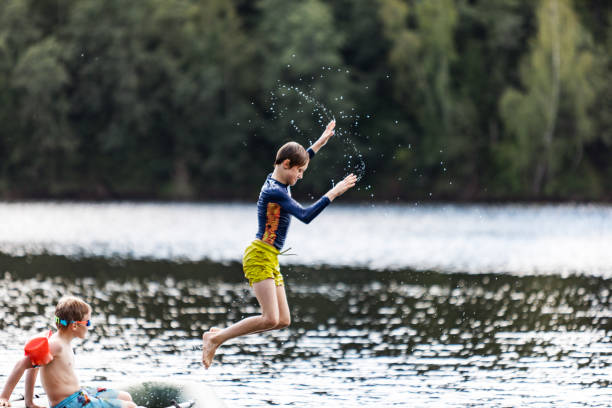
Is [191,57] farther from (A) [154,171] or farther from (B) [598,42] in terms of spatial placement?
(B) [598,42]

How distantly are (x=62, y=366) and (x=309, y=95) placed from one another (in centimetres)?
5545

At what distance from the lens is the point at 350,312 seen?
1856 cm

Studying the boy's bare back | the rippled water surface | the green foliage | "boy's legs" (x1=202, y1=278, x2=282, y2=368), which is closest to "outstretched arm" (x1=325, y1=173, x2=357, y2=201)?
"boy's legs" (x1=202, y1=278, x2=282, y2=368)

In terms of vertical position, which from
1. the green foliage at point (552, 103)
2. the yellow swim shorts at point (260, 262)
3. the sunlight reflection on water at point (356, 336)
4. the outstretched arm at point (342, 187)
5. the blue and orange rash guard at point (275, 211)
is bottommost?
the sunlight reflection on water at point (356, 336)

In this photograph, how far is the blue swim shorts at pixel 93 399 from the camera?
7.82 m

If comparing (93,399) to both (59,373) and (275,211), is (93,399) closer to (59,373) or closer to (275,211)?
(59,373)

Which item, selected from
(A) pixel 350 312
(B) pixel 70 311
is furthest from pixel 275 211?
(A) pixel 350 312

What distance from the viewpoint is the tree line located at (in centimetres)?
6234

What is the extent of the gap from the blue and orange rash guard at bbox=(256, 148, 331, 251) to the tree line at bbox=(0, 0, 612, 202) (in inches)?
2025

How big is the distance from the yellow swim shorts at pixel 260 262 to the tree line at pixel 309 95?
51456mm

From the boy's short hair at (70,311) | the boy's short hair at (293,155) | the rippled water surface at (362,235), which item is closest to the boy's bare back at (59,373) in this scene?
the boy's short hair at (70,311)

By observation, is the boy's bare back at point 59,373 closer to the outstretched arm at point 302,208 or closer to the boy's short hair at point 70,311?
the boy's short hair at point 70,311

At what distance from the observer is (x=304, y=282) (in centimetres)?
2402

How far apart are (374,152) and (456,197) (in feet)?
19.1
